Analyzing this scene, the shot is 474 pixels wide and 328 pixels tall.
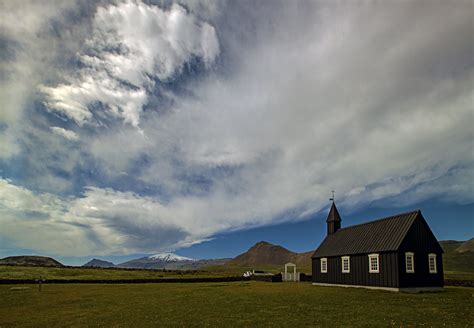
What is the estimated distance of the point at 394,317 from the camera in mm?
18031

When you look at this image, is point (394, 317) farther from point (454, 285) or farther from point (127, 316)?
point (454, 285)

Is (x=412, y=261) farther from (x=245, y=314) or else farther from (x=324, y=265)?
(x=245, y=314)

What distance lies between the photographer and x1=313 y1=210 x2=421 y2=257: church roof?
36375 millimetres

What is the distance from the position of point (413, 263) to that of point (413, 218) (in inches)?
192

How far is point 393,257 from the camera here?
1368 inches

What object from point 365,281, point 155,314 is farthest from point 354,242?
point 155,314

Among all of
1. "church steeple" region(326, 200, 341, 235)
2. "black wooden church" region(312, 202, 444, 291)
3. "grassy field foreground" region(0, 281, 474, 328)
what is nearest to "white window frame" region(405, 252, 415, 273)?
"black wooden church" region(312, 202, 444, 291)

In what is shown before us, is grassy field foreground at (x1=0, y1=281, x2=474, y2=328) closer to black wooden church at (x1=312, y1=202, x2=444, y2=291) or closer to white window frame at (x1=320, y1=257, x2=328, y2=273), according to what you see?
Result: black wooden church at (x1=312, y1=202, x2=444, y2=291)

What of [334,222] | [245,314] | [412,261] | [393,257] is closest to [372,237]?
[393,257]

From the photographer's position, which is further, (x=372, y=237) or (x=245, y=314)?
(x=372, y=237)

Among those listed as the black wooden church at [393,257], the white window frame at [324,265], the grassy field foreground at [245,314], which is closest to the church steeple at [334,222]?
the white window frame at [324,265]

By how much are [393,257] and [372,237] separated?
560 cm

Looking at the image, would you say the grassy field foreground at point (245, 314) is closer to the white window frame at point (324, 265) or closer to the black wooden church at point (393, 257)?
the black wooden church at point (393, 257)

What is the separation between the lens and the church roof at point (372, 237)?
36.4m
